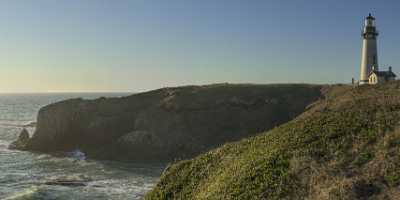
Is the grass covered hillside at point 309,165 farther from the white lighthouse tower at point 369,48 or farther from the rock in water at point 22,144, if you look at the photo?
the rock in water at point 22,144

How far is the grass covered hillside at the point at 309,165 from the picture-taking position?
12.6 m

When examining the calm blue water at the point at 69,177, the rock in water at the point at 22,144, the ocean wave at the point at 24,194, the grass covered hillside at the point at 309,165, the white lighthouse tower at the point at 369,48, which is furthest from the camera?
the rock in water at the point at 22,144

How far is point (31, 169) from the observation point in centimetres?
4847

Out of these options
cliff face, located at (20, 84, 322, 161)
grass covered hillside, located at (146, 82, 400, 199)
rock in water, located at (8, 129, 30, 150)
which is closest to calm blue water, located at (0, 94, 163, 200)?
rock in water, located at (8, 129, 30, 150)

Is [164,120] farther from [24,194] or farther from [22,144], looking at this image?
[24,194]

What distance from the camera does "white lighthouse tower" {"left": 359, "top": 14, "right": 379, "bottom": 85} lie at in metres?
56.8

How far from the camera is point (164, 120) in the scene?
61.9m

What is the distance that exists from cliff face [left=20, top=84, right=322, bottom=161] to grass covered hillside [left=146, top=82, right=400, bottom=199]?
3670cm

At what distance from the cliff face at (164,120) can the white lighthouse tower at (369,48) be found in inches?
411

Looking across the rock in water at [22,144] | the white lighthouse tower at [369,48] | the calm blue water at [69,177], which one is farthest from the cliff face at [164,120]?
the white lighthouse tower at [369,48]

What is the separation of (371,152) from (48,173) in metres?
38.6

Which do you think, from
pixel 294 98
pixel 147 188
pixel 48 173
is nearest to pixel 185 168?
pixel 147 188

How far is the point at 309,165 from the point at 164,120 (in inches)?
1916

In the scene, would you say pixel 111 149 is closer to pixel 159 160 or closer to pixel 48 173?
pixel 159 160
